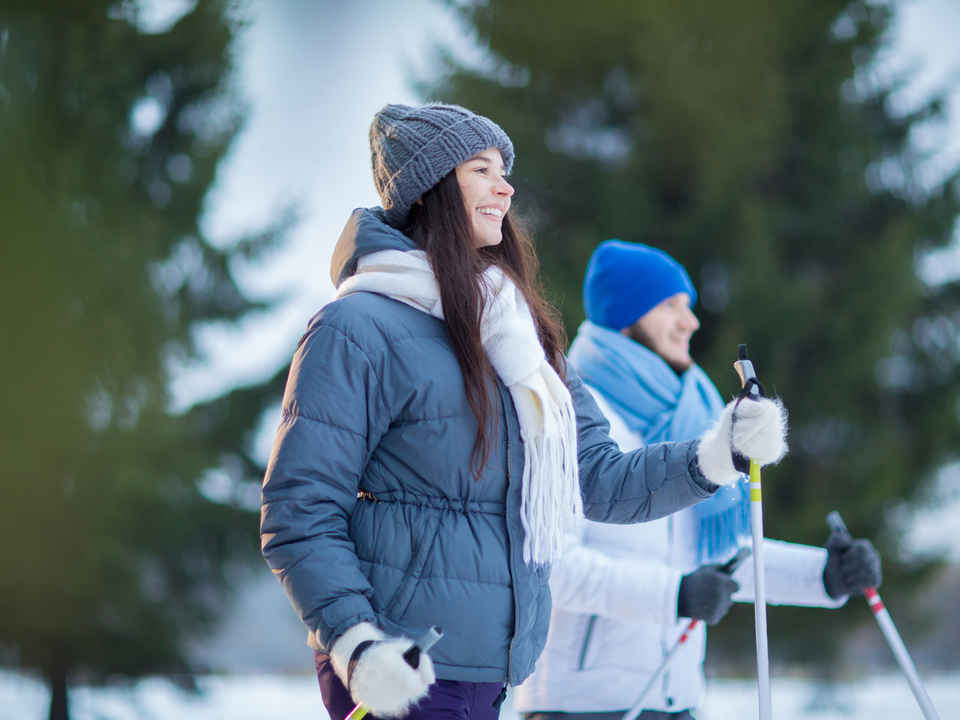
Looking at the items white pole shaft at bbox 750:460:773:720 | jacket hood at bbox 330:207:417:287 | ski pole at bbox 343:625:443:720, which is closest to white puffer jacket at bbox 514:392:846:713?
white pole shaft at bbox 750:460:773:720

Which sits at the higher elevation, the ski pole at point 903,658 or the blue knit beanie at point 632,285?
the blue knit beanie at point 632,285

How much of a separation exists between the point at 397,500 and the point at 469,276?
41 centimetres

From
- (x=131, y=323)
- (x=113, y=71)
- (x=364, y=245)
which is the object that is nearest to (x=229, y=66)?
(x=113, y=71)

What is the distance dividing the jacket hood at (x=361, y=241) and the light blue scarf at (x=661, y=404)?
0.98 metres

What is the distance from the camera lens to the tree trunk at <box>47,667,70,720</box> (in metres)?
6.22

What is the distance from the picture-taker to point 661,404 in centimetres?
242

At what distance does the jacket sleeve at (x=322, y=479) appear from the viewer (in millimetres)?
1225

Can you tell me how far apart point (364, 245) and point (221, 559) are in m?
5.85

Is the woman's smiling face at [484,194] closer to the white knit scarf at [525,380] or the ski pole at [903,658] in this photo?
the white knit scarf at [525,380]

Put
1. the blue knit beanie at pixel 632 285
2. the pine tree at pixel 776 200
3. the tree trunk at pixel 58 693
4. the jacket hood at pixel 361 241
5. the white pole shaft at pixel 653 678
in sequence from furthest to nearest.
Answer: the pine tree at pixel 776 200 → the tree trunk at pixel 58 693 → the blue knit beanie at pixel 632 285 → the white pole shaft at pixel 653 678 → the jacket hood at pixel 361 241

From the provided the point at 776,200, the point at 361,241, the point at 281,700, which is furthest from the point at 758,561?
the point at 776,200

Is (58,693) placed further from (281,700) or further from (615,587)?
(615,587)

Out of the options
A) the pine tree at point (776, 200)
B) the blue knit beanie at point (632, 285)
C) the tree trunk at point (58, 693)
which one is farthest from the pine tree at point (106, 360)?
the blue knit beanie at point (632, 285)

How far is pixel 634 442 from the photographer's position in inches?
91.6
